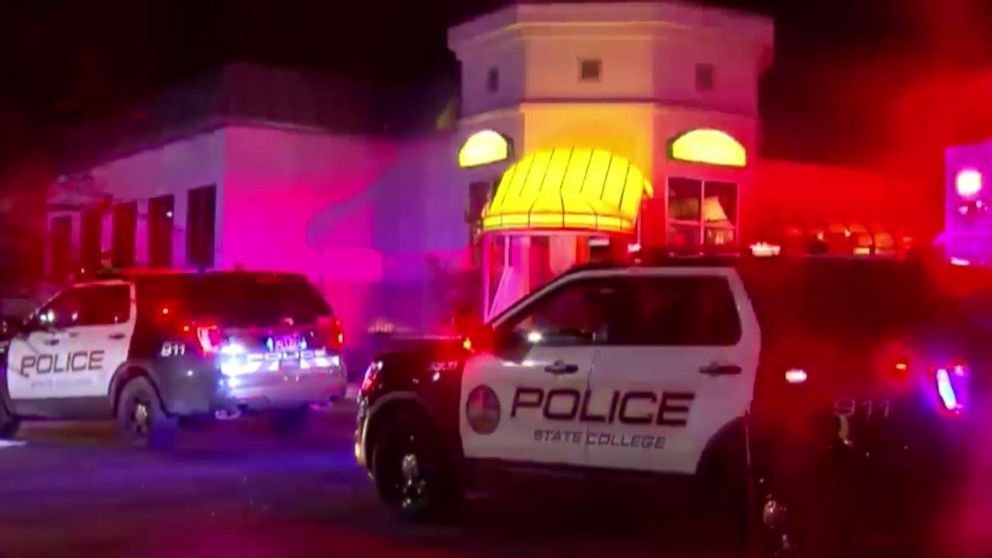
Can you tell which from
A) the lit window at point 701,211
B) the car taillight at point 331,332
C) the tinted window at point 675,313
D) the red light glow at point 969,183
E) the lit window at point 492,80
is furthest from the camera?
the lit window at point 492,80

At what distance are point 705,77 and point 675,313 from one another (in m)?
14.3

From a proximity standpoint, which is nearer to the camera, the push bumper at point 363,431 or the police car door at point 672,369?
the police car door at point 672,369

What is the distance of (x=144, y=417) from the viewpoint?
15.6 m

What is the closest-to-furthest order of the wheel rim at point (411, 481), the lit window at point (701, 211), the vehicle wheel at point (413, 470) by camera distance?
the vehicle wheel at point (413, 470) < the wheel rim at point (411, 481) < the lit window at point (701, 211)

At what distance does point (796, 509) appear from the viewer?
28.3 ft

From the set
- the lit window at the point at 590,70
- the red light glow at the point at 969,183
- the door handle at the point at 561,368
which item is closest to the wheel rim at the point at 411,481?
the door handle at the point at 561,368

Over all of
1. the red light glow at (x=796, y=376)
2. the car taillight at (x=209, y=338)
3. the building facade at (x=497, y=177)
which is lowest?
the red light glow at (x=796, y=376)

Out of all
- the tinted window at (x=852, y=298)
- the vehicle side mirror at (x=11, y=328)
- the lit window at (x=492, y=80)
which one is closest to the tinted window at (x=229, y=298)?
the vehicle side mirror at (x=11, y=328)

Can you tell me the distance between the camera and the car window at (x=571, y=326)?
384 inches

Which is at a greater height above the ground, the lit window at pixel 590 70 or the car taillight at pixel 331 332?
the lit window at pixel 590 70

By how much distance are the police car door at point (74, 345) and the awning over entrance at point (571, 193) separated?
745 cm

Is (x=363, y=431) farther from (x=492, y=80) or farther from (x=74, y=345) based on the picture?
(x=492, y=80)

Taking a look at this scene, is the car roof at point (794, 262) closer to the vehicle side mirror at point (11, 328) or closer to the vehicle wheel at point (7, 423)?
the vehicle side mirror at point (11, 328)

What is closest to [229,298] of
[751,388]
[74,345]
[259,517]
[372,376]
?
[74,345]
